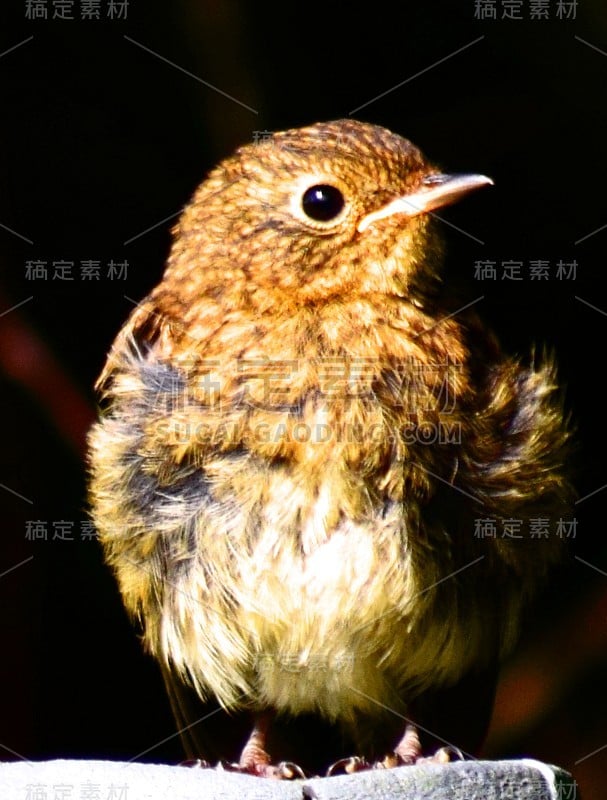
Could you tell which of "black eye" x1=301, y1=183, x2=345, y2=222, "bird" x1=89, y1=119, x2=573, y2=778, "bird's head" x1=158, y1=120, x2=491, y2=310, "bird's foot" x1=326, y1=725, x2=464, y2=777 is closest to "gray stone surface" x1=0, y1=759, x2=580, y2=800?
"bird's foot" x1=326, y1=725, x2=464, y2=777

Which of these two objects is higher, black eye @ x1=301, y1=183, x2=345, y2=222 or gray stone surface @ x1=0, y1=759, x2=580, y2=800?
black eye @ x1=301, y1=183, x2=345, y2=222

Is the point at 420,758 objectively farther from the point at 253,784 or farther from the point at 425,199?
the point at 425,199

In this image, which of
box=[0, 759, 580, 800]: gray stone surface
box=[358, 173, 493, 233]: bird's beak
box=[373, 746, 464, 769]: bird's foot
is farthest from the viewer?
box=[373, 746, 464, 769]: bird's foot

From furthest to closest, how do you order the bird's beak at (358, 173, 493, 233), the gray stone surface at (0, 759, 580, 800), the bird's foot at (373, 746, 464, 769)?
the bird's foot at (373, 746, 464, 769)
the bird's beak at (358, 173, 493, 233)
the gray stone surface at (0, 759, 580, 800)

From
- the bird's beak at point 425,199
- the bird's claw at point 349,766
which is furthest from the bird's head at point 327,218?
the bird's claw at point 349,766

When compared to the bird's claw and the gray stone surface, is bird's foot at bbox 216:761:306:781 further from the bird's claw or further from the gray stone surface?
the gray stone surface

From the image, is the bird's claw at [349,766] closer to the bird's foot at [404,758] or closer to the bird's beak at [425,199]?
the bird's foot at [404,758]

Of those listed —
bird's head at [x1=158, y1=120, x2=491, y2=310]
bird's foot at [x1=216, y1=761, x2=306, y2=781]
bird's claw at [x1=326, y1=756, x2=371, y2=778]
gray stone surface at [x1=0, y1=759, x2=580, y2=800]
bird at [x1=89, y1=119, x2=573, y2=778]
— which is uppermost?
bird's head at [x1=158, y1=120, x2=491, y2=310]

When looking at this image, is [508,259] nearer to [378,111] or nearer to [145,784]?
[378,111]
